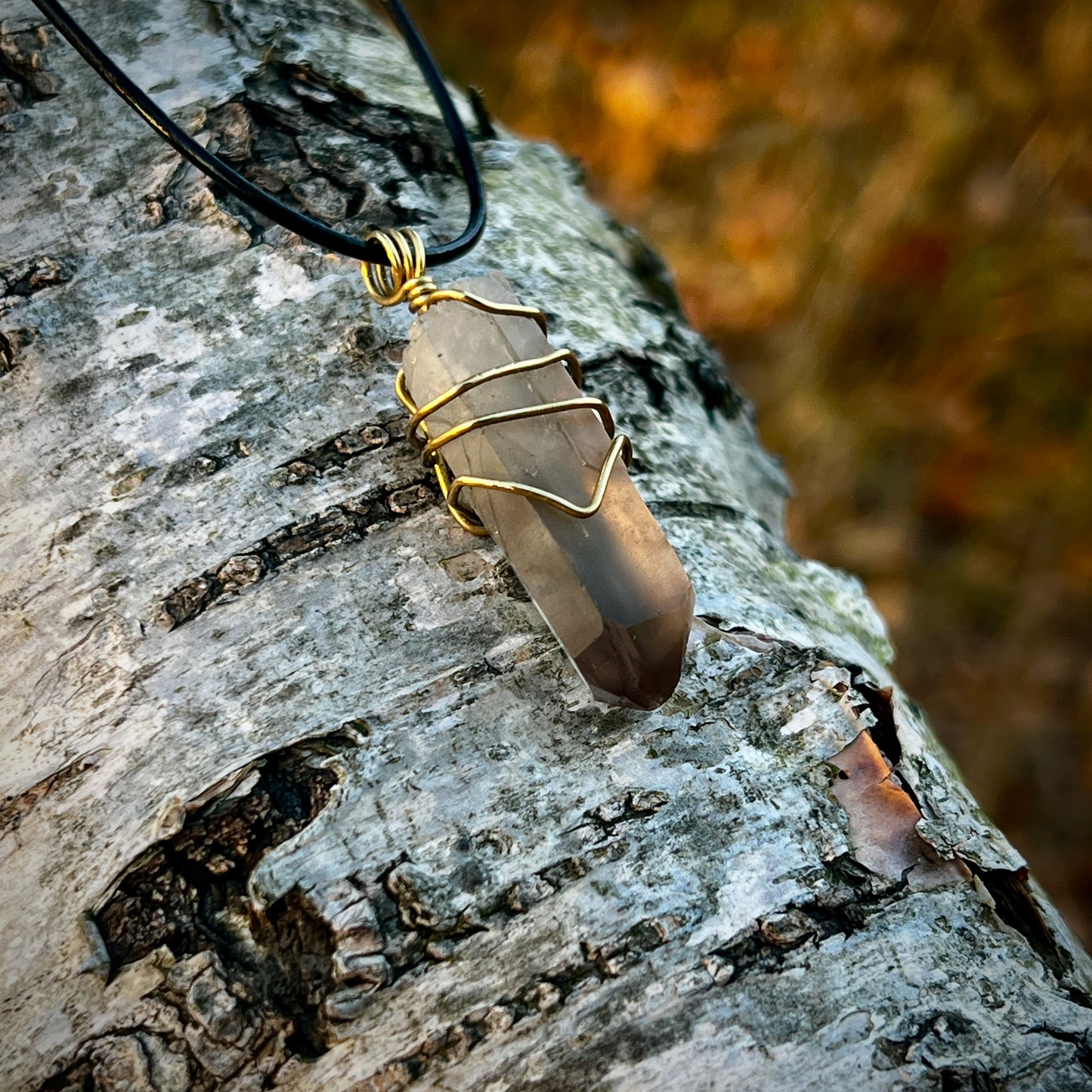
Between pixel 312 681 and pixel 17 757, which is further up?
pixel 312 681

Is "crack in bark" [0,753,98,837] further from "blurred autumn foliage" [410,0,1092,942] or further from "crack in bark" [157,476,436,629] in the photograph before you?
"blurred autumn foliage" [410,0,1092,942]

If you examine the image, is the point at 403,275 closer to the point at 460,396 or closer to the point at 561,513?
the point at 460,396

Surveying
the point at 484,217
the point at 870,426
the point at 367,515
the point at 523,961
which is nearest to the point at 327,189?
the point at 484,217

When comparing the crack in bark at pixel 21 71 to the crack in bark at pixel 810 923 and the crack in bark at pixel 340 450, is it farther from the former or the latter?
the crack in bark at pixel 810 923

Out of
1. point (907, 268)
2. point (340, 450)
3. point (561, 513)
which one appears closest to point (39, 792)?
point (340, 450)

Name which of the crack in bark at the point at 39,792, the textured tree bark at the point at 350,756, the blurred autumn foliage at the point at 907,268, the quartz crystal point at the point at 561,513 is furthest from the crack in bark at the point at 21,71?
the blurred autumn foliage at the point at 907,268

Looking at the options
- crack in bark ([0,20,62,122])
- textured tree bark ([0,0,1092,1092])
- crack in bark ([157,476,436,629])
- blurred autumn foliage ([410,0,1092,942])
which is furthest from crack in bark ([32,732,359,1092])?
blurred autumn foliage ([410,0,1092,942])

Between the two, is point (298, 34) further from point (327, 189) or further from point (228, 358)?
point (228, 358)

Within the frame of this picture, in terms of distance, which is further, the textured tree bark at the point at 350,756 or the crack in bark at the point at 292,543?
the crack in bark at the point at 292,543
